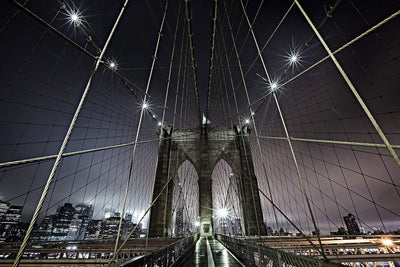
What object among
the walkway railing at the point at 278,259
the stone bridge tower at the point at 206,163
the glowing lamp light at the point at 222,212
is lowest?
the walkway railing at the point at 278,259

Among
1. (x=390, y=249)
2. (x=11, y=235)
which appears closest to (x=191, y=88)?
(x=390, y=249)

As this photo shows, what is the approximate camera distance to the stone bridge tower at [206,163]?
49.2ft

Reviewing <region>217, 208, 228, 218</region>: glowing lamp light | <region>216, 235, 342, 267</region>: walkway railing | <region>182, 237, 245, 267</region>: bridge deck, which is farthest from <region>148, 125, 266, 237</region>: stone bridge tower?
<region>216, 235, 342, 267</region>: walkway railing

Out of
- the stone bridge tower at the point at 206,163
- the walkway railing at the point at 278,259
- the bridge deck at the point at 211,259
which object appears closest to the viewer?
the walkway railing at the point at 278,259

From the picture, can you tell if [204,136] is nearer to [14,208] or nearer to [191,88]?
[191,88]

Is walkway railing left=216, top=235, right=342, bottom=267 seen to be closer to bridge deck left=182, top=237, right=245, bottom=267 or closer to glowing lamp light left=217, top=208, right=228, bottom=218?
bridge deck left=182, top=237, right=245, bottom=267

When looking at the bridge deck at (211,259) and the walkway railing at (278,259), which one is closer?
the walkway railing at (278,259)

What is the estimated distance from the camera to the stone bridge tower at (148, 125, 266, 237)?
1501 centimetres

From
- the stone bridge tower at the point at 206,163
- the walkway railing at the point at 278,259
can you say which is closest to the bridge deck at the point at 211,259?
the walkway railing at the point at 278,259

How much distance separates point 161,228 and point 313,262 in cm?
1476

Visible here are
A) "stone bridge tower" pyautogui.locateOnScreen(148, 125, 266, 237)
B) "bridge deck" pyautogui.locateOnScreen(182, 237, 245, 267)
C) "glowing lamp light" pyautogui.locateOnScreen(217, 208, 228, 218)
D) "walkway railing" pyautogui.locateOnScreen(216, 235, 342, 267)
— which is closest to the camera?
"walkway railing" pyautogui.locateOnScreen(216, 235, 342, 267)

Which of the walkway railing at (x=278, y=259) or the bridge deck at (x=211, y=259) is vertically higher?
the walkway railing at (x=278, y=259)

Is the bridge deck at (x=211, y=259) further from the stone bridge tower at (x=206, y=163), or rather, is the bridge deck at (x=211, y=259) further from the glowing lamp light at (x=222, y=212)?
the glowing lamp light at (x=222, y=212)

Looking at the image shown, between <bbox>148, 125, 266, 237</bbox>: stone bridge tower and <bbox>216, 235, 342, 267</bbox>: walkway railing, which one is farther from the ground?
<bbox>148, 125, 266, 237</bbox>: stone bridge tower
